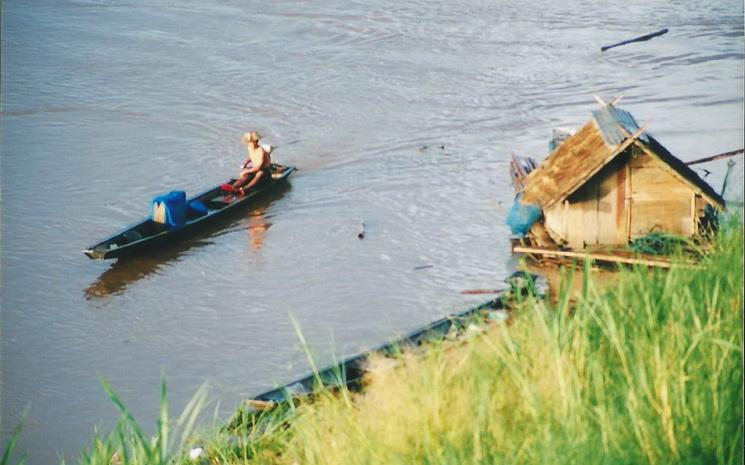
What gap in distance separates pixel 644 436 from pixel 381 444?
1.38 metres

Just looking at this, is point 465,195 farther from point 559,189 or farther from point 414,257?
point 559,189

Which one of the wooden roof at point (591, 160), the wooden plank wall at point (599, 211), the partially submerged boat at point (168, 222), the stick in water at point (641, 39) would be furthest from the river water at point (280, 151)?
the wooden roof at point (591, 160)

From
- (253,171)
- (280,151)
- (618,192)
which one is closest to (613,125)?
(618,192)

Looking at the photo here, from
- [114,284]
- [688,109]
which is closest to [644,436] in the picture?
[114,284]

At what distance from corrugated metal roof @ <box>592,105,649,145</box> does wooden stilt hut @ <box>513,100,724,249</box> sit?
2 centimetres

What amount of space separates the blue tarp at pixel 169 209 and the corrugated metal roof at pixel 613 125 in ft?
19.6

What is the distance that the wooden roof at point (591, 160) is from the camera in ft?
42.3

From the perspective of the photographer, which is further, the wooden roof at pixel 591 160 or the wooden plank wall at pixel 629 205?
the wooden plank wall at pixel 629 205

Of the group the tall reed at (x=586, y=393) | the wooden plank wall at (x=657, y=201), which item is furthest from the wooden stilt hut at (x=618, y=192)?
the tall reed at (x=586, y=393)

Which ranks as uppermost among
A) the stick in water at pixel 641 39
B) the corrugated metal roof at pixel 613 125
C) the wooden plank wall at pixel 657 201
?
the stick in water at pixel 641 39

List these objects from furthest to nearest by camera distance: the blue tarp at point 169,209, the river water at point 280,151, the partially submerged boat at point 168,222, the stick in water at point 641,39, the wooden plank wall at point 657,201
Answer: the stick in water at point 641,39
the blue tarp at point 169,209
the partially submerged boat at point 168,222
the wooden plank wall at point 657,201
the river water at point 280,151

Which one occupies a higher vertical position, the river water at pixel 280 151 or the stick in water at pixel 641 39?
the stick in water at pixel 641 39

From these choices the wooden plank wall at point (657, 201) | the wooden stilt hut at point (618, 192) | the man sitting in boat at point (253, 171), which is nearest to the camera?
the wooden stilt hut at point (618, 192)

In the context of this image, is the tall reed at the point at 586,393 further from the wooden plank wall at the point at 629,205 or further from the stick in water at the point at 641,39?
the stick in water at the point at 641,39
